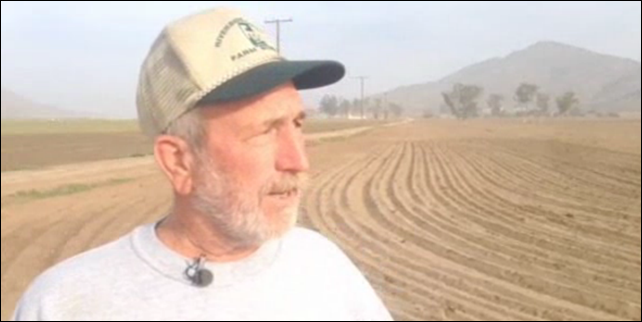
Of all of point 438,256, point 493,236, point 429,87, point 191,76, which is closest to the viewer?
point 191,76

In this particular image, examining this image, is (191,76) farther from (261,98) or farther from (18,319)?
(18,319)

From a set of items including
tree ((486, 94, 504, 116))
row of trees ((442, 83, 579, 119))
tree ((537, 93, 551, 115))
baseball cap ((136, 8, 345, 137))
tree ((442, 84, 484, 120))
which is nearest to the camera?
baseball cap ((136, 8, 345, 137))

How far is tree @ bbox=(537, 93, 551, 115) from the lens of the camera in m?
32.8

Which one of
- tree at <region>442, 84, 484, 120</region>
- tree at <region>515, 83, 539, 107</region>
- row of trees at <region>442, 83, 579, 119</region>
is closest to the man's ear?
row of trees at <region>442, 83, 579, 119</region>

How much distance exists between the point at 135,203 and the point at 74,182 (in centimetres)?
275

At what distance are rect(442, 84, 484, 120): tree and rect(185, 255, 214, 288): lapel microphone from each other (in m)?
37.8

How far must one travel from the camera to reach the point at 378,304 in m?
0.78

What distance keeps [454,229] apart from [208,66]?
212 inches

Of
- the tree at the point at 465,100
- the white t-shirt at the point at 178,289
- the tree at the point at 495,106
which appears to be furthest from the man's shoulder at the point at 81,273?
the tree at the point at 495,106

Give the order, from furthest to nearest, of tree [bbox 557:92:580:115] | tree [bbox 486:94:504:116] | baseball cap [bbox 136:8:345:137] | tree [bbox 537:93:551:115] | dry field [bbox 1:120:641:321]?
tree [bbox 486:94:504:116], tree [bbox 537:93:551:115], tree [bbox 557:92:580:115], dry field [bbox 1:120:641:321], baseball cap [bbox 136:8:345:137]

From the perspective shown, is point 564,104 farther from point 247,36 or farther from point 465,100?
point 247,36

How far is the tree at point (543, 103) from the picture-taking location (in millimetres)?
32781

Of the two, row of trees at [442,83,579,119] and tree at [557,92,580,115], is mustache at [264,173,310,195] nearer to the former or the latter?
tree at [557,92,580,115]

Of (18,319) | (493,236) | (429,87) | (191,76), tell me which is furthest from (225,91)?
(429,87)
